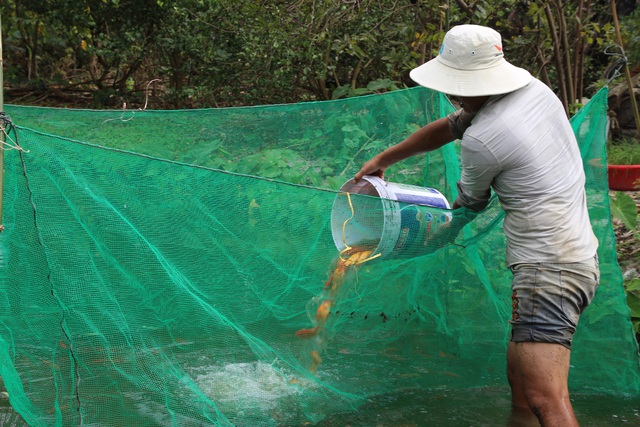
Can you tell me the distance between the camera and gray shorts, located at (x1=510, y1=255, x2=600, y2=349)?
276 cm

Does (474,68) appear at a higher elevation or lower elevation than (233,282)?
higher

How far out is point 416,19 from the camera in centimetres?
599

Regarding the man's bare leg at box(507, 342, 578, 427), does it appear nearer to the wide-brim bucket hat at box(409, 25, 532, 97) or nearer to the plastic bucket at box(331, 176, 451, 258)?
the plastic bucket at box(331, 176, 451, 258)

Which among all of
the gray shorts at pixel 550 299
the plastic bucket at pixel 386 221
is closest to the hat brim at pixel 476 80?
the plastic bucket at pixel 386 221

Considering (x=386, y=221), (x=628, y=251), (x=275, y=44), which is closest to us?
(x=386, y=221)

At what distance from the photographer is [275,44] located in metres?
6.19

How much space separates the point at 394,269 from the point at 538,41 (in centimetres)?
369

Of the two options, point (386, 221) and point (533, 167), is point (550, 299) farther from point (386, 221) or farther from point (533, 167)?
point (386, 221)

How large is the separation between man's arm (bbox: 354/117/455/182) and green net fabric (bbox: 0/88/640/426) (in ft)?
1.06

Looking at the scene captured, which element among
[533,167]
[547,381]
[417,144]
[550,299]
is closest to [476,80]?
[533,167]

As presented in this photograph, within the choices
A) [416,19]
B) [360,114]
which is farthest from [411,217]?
[416,19]

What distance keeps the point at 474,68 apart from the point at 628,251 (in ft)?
Answer: 7.90

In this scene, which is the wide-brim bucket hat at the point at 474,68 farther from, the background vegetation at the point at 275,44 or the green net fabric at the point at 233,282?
the background vegetation at the point at 275,44

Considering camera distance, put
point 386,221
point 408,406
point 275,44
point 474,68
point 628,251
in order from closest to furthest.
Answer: point 474,68 → point 386,221 → point 408,406 → point 628,251 → point 275,44
